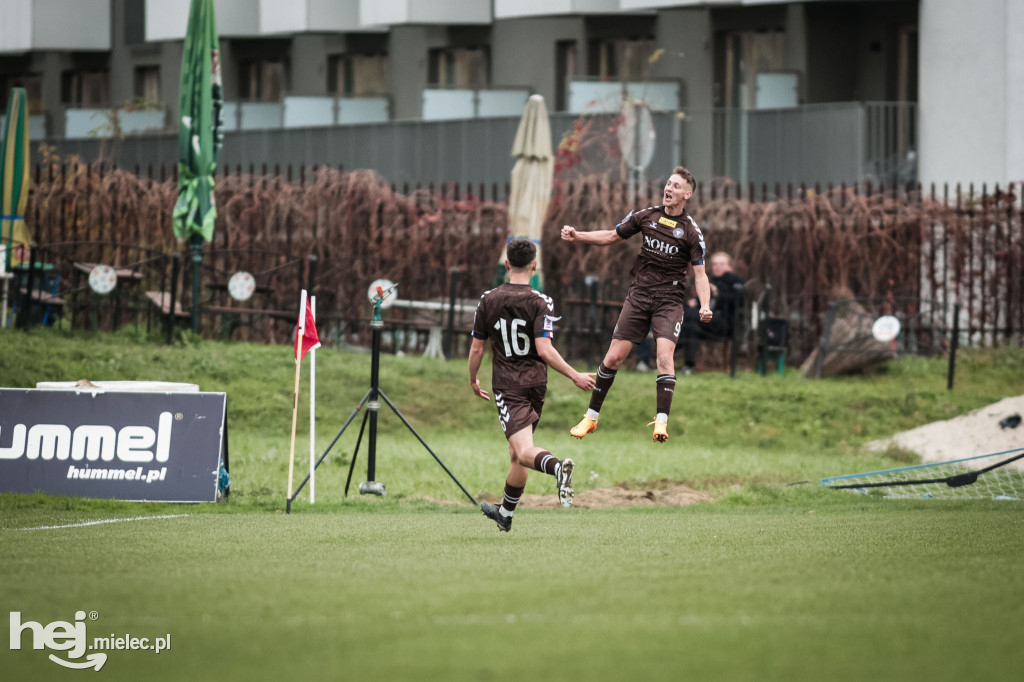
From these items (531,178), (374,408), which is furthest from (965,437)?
(374,408)

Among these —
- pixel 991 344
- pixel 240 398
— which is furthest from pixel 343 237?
pixel 991 344

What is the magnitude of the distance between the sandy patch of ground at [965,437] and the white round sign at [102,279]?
35.5ft

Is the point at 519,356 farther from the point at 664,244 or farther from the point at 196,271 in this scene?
the point at 196,271

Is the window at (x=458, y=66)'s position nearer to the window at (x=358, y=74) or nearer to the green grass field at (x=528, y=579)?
the window at (x=358, y=74)

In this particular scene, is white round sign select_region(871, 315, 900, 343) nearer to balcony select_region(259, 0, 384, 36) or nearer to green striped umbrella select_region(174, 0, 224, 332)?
green striped umbrella select_region(174, 0, 224, 332)

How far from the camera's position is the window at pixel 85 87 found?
39344 millimetres

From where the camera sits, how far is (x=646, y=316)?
1111 cm

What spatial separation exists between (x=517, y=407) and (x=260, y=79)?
2988cm

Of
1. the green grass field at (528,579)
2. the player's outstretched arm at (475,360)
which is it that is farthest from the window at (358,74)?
the player's outstretched arm at (475,360)

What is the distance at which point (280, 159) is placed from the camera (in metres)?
31.4

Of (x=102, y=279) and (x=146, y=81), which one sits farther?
(x=146, y=81)

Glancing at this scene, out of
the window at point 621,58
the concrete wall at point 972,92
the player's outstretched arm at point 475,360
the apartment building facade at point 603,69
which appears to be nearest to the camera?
the player's outstretched arm at point 475,360

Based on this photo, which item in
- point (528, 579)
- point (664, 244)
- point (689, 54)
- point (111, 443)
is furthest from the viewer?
point (689, 54)

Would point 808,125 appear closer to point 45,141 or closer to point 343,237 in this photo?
point 343,237
